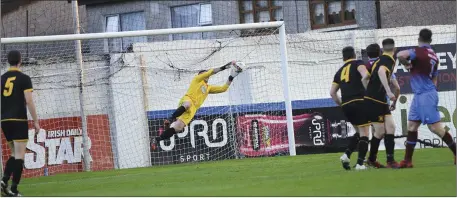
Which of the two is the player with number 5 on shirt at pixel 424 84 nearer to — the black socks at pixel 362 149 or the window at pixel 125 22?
the black socks at pixel 362 149

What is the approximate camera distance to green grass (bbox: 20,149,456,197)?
11336 millimetres

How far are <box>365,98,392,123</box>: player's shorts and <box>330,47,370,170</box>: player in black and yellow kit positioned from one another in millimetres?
85

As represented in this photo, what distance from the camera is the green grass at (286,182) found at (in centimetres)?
1134

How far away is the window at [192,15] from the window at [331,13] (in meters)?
4.29

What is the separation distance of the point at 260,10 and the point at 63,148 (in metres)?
15.2

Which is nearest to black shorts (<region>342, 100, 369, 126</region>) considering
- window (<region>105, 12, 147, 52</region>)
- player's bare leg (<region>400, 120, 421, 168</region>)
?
player's bare leg (<region>400, 120, 421, 168</region>)

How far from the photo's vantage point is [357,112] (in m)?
15.0

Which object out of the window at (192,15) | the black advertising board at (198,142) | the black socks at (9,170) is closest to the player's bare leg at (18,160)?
the black socks at (9,170)

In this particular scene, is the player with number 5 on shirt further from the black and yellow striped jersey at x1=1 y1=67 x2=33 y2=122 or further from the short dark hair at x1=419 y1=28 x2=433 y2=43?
the black and yellow striped jersey at x1=1 y1=67 x2=33 y2=122

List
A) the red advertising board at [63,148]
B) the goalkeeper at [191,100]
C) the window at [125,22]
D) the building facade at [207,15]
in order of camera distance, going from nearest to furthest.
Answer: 1. the goalkeeper at [191,100]
2. the red advertising board at [63,148]
3. the building facade at [207,15]
4. the window at [125,22]

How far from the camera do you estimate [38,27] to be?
39.9 m

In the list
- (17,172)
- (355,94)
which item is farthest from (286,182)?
(17,172)

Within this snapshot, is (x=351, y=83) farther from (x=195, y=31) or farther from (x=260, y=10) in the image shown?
(x=260, y=10)

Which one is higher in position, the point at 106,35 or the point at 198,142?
the point at 106,35
